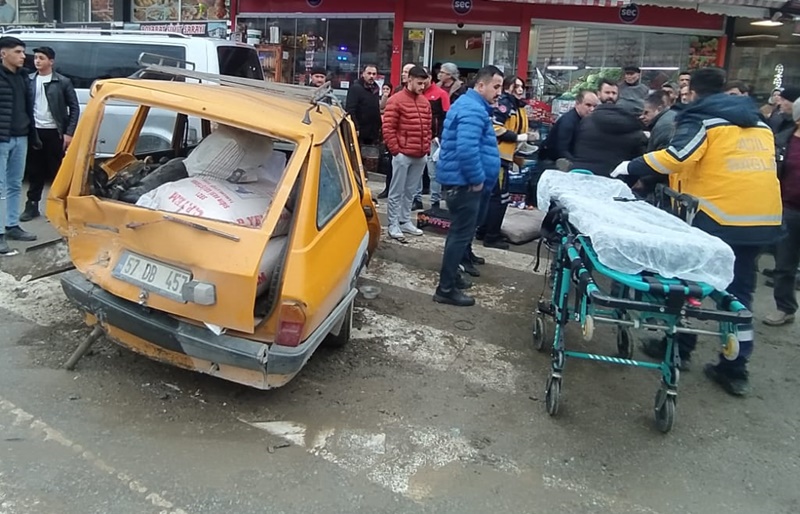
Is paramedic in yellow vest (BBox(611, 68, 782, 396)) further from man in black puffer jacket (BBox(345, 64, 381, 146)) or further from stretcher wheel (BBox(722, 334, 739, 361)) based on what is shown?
man in black puffer jacket (BBox(345, 64, 381, 146))

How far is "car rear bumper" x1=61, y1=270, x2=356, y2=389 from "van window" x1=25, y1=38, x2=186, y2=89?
5137mm

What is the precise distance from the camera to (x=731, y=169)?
427cm

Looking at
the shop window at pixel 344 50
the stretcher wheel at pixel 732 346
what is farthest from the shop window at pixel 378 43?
the stretcher wheel at pixel 732 346

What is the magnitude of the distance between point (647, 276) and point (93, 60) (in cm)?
728

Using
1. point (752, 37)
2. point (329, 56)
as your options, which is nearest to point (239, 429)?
point (329, 56)

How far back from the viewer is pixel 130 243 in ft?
11.7

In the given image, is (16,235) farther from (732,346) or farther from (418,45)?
(418,45)

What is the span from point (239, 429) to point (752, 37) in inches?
520

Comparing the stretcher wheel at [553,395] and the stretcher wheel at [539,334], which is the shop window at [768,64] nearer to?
the stretcher wheel at [539,334]

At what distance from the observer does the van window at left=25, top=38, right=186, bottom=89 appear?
8.01 m

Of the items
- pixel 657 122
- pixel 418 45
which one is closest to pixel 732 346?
pixel 657 122

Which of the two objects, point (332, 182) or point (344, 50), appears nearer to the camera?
point (332, 182)

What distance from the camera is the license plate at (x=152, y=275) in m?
3.38

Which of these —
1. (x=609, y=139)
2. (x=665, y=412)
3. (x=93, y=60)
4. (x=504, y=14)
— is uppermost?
(x=504, y=14)
